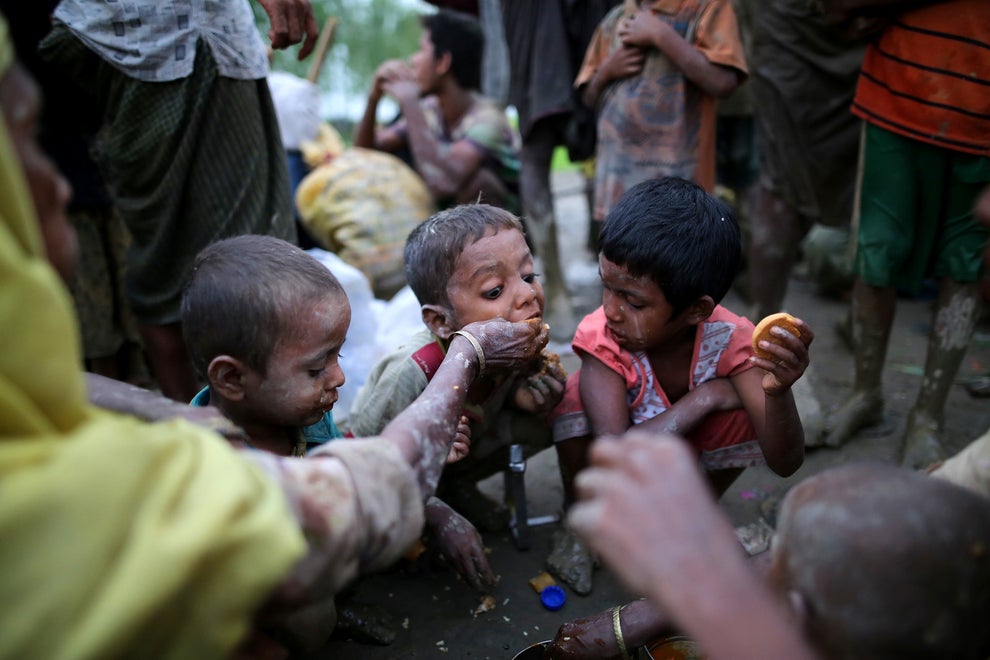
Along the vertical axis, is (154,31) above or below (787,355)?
above

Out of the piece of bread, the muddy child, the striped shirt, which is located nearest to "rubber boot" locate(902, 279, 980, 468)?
the striped shirt

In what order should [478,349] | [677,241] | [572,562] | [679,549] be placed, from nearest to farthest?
[679,549]
[478,349]
[677,241]
[572,562]

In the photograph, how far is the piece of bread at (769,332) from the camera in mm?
1771

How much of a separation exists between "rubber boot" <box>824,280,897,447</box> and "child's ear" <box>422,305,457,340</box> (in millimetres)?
1811

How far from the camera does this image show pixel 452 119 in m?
4.96

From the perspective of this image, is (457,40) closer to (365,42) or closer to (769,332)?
(769,332)

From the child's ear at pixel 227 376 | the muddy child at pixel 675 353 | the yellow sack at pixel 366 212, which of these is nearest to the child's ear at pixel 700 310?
the muddy child at pixel 675 353

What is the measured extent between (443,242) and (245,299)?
0.70 meters

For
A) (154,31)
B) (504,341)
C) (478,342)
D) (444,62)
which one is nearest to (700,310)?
(504,341)

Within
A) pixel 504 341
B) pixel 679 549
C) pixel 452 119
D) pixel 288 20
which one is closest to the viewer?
pixel 679 549

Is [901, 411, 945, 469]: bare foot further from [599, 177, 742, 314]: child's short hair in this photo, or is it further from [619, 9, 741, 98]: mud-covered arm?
[619, 9, 741, 98]: mud-covered arm

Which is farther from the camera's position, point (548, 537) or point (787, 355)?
point (548, 537)

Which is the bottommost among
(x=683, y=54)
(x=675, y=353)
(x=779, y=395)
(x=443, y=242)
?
(x=675, y=353)

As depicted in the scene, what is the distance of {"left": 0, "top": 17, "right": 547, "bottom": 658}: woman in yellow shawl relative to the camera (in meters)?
0.82
